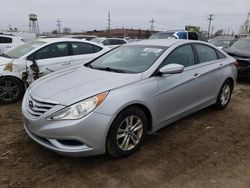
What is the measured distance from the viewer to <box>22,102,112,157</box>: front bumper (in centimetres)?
281

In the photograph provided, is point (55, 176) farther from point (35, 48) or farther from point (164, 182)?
A: point (35, 48)

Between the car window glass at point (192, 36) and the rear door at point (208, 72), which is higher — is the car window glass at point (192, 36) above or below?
above

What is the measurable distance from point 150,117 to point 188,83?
998 millimetres

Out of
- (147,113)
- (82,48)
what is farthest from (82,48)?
(147,113)

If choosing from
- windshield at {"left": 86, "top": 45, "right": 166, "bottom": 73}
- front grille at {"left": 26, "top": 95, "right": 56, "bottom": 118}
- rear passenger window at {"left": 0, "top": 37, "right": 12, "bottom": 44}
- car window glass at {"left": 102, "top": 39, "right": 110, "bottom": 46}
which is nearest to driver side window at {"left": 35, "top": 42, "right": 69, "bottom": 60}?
windshield at {"left": 86, "top": 45, "right": 166, "bottom": 73}

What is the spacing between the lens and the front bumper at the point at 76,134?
2.81m

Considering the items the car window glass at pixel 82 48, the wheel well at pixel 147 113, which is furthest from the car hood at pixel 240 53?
the wheel well at pixel 147 113

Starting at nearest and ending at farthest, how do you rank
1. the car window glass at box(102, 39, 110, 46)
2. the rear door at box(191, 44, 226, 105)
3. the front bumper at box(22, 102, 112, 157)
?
the front bumper at box(22, 102, 112, 157), the rear door at box(191, 44, 226, 105), the car window glass at box(102, 39, 110, 46)

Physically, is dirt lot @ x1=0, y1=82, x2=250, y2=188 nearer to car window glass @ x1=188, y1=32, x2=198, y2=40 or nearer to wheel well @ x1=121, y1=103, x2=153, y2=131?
wheel well @ x1=121, y1=103, x2=153, y2=131

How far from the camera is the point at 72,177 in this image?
115 inches

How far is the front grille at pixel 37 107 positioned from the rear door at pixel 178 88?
59.3 inches

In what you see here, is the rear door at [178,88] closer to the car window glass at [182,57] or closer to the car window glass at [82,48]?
the car window glass at [182,57]

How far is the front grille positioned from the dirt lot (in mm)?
643

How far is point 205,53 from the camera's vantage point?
4789 millimetres
